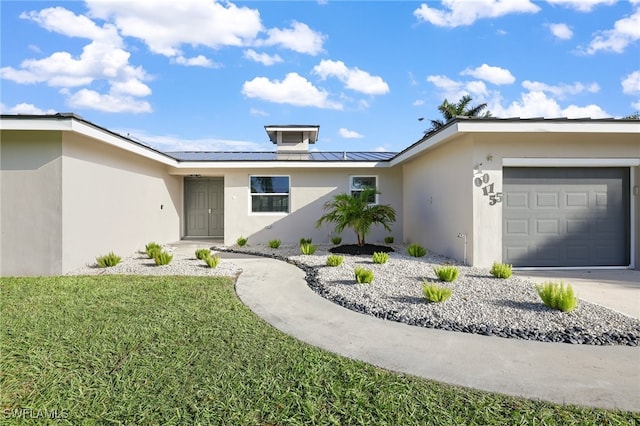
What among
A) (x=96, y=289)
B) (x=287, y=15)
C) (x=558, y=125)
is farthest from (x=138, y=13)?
(x=558, y=125)

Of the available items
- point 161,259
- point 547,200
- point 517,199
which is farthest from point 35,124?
point 547,200

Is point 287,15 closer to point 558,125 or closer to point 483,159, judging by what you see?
point 483,159

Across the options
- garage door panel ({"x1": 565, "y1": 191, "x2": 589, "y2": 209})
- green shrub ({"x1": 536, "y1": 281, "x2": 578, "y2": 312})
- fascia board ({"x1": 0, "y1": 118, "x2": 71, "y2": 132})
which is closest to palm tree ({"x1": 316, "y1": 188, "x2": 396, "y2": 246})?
garage door panel ({"x1": 565, "y1": 191, "x2": 589, "y2": 209})

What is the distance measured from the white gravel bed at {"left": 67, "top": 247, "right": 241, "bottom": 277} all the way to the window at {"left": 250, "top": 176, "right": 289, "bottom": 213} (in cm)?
401

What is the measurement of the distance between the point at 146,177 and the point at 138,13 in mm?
4473

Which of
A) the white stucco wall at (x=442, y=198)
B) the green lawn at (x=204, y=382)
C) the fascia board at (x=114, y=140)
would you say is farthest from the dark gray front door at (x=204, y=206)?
the green lawn at (x=204, y=382)

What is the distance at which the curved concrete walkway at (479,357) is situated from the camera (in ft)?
8.35

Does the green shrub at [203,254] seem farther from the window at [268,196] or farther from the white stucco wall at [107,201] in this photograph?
the window at [268,196]

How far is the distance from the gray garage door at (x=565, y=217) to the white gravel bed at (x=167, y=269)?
6.17m

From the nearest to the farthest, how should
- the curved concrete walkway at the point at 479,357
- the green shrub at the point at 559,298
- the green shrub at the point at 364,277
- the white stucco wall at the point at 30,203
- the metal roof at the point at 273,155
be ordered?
the curved concrete walkway at the point at 479,357 → the green shrub at the point at 559,298 → the green shrub at the point at 364,277 → the white stucco wall at the point at 30,203 → the metal roof at the point at 273,155

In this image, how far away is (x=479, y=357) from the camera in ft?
10.2

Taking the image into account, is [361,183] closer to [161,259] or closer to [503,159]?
[503,159]

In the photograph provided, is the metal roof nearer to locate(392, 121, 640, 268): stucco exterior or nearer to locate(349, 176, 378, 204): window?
locate(349, 176, 378, 204): window

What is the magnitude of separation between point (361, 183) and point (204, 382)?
32.0 ft
